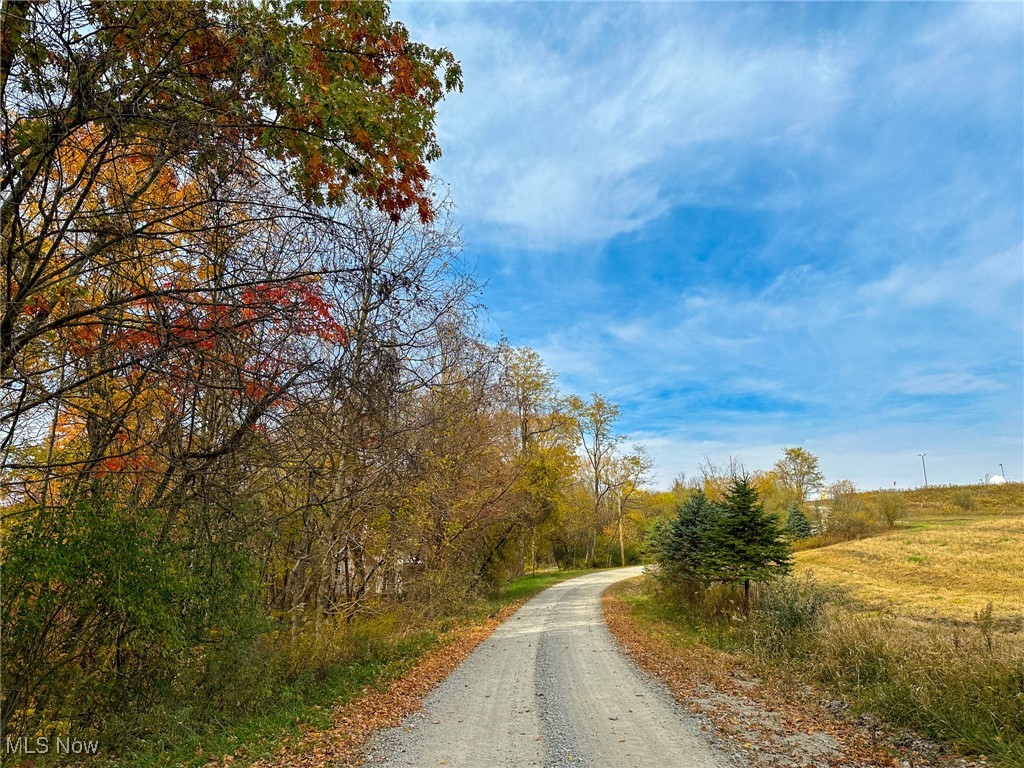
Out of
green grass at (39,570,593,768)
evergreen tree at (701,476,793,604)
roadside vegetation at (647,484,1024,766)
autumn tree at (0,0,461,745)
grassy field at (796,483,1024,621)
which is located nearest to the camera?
autumn tree at (0,0,461,745)

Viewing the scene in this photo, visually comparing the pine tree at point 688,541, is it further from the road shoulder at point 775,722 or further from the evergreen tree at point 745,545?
the road shoulder at point 775,722

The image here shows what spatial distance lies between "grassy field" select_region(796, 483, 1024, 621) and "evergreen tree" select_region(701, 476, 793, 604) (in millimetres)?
3998

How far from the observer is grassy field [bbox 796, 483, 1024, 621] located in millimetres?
16516

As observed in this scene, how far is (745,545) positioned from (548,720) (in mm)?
9915

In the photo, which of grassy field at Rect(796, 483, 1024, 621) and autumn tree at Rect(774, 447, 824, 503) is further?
autumn tree at Rect(774, 447, 824, 503)

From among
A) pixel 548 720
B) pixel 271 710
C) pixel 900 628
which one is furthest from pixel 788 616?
pixel 271 710

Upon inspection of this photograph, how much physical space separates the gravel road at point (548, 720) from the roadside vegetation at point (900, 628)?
2.74 metres

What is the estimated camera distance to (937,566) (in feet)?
79.3

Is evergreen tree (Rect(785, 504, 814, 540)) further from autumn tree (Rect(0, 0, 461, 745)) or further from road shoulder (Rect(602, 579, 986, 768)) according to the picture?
autumn tree (Rect(0, 0, 461, 745))

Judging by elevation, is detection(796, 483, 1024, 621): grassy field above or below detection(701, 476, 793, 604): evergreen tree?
below

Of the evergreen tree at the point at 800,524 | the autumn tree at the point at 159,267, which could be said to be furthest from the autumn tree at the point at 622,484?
the autumn tree at the point at 159,267

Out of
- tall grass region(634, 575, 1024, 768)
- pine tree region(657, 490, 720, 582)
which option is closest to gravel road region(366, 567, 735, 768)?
tall grass region(634, 575, 1024, 768)

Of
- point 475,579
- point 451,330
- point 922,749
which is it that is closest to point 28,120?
point 451,330

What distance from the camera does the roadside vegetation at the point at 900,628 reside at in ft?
21.0
